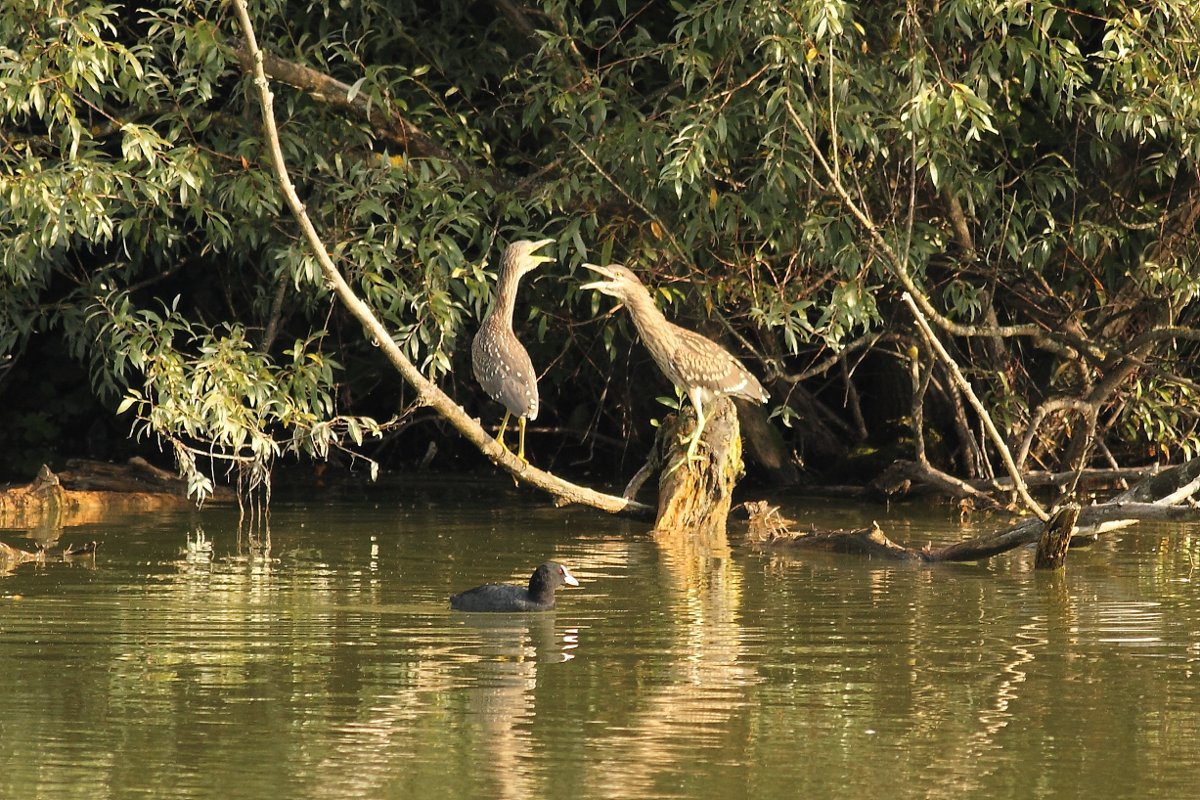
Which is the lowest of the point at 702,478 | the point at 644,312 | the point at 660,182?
the point at 702,478

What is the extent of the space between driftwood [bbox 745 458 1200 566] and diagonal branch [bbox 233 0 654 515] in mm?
1281

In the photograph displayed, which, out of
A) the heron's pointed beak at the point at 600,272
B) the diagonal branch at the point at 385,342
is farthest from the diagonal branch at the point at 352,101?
the heron's pointed beak at the point at 600,272

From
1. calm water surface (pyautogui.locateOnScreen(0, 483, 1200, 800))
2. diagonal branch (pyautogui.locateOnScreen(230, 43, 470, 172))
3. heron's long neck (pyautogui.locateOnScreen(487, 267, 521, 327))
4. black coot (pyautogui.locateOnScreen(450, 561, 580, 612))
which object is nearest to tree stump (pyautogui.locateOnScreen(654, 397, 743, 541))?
calm water surface (pyautogui.locateOnScreen(0, 483, 1200, 800))

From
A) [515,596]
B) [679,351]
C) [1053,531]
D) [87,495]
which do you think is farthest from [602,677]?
[87,495]

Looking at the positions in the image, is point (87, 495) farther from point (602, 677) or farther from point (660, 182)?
point (602, 677)

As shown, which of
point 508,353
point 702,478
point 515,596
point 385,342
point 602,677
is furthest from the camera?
point 702,478

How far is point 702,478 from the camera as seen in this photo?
12172 millimetres

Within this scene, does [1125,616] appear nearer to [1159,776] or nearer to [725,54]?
[1159,776]

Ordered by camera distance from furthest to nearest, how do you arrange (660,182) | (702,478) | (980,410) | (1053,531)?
(702,478), (660,182), (1053,531), (980,410)

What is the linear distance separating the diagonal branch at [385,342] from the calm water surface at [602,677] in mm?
503

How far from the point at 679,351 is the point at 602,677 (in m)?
4.61

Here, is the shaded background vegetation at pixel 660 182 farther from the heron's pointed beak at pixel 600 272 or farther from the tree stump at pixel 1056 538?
the tree stump at pixel 1056 538

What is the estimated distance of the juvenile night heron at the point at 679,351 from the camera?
37.8 feet

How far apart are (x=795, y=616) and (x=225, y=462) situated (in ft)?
27.3
